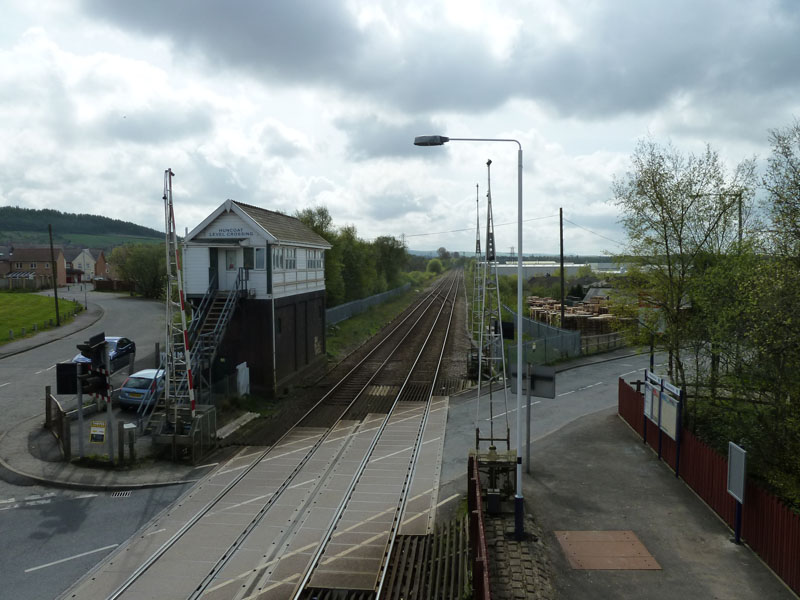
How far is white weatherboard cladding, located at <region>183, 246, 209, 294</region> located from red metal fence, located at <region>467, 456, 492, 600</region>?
15.2 metres

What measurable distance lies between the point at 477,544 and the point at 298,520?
15.8 feet

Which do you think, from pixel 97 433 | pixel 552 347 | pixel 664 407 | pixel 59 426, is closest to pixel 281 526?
pixel 97 433

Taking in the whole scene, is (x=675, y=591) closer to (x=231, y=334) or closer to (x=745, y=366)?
(x=745, y=366)

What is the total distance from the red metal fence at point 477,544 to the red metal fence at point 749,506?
4.88m

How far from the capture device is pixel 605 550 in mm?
10914

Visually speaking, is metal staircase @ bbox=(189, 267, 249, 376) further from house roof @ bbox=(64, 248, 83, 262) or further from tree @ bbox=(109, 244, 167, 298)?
house roof @ bbox=(64, 248, 83, 262)

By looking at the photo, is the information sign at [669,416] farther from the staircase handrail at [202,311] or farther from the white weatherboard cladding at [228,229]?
the white weatherboard cladding at [228,229]

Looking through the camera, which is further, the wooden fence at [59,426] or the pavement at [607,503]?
the wooden fence at [59,426]

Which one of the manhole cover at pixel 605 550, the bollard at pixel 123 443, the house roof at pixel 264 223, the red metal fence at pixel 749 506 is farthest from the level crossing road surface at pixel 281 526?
the house roof at pixel 264 223

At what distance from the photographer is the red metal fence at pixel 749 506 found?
9500 mm

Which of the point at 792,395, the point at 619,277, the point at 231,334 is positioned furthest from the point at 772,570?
the point at 231,334

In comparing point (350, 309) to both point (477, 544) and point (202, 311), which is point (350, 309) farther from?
point (477, 544)

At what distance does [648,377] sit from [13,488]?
56.8 ft

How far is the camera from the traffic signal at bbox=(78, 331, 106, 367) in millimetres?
15641
